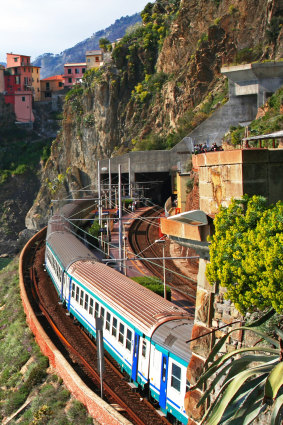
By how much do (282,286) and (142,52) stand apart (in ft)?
210

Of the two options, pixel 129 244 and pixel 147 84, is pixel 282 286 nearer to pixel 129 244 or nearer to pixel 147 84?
pixel 129 244

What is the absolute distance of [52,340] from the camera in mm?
18344

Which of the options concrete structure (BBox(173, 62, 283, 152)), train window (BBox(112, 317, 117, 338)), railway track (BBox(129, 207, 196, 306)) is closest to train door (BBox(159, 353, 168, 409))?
train window (BBox(112, 317, 117, 338))

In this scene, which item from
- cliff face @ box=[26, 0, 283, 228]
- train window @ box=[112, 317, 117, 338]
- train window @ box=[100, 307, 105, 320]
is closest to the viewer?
train window @ box=[112, 317, 117, 338]

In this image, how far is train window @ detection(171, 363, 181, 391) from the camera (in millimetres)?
10906

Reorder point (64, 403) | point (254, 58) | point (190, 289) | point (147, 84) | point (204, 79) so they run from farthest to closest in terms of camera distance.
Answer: point (147, 84), point (204, 79), point (254, 58), point (190, 289), point (64, 403)

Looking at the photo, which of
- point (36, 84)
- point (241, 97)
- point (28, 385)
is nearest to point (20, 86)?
point (36, 84)

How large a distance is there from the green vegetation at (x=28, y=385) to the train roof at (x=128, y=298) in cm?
259

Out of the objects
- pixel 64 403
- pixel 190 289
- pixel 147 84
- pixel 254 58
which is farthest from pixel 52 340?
pixel 147 84

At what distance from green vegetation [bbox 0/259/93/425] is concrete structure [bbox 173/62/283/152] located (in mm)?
22332

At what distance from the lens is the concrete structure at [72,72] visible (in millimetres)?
108750

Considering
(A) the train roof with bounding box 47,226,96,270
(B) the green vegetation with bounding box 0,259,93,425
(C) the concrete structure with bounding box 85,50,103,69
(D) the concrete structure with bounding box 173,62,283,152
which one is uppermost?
(C) the concrete structure with bounding box 85,50,103,69

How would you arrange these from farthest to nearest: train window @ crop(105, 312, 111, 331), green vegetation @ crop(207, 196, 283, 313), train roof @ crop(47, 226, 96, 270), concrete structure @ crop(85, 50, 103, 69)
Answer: concrete structure @ crop(85, 50, 103, 69) < train roof @ crop(47, 226, 96, 270) < train window @ crop(105, 312, 111, 331) < green vegetation @ crop(207, 196, 283, 313)

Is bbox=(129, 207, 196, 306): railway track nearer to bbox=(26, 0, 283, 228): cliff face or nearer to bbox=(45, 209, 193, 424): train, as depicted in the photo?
bbox=(45, 209, 193, 424): train
